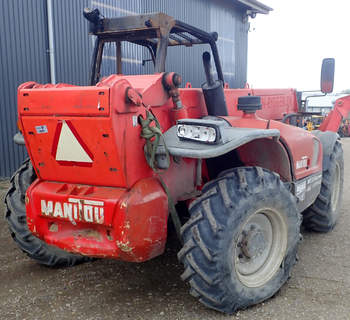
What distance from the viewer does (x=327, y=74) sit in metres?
4.46

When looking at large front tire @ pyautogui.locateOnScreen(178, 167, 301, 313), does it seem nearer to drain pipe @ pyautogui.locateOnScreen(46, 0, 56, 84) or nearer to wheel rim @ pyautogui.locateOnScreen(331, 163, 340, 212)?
wheel rim @ pyautogui.locateOnScreen(331, 163, 340, 212)

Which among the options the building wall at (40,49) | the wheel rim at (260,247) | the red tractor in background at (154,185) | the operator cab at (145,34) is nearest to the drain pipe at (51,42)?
the building wall at (40,49)

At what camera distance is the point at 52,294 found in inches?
126

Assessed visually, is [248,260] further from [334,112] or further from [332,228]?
[334,112]

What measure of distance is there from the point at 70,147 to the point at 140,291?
4.26 feet

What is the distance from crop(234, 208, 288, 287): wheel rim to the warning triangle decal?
1.19 m

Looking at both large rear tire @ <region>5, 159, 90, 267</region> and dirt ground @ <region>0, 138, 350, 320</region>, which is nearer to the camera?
dirt ground @ <region>0, 138, 350, 320</region>

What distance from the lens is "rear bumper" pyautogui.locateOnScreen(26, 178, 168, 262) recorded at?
2.63 m

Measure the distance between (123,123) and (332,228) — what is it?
329 cm

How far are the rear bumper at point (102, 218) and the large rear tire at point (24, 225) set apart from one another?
52cm

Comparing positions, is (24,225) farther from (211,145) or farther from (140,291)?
(211,145)

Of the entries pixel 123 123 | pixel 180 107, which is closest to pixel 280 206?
pixel 180 107

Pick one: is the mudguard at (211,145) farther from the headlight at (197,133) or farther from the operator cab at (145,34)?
the operator cab at (145,34)

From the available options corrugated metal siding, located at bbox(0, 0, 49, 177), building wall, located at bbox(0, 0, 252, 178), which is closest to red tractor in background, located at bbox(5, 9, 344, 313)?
building wall, located at bbox(0, 0, 252, 178)
